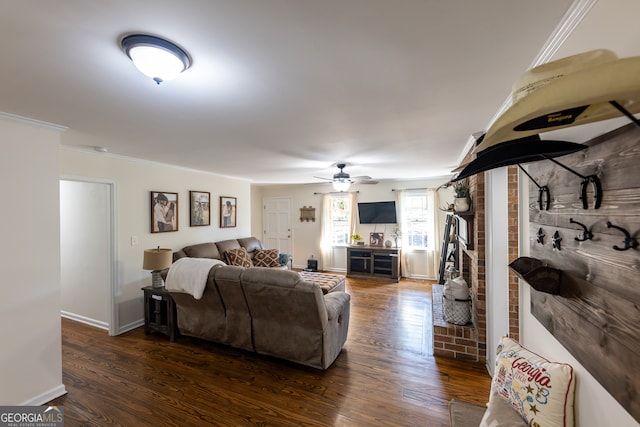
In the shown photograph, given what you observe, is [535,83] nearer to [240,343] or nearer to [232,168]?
[240,343]

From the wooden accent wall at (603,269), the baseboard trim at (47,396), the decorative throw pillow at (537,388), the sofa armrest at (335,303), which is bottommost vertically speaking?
the baseboard trim at (47,396)

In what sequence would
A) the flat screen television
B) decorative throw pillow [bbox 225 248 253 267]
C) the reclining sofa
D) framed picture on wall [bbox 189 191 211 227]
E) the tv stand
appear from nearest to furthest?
the reclining sofa < framed picture on wall [bbox 189 191 211 227] < decorative throw pillow [bbox 225 248 253 267] < the tv stand < the flat screen television

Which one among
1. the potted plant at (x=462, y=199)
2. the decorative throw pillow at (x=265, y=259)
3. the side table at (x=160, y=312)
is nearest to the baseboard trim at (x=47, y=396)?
the side table at (x=160, y=312)

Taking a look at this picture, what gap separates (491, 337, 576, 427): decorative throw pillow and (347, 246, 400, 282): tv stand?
15.2 ft

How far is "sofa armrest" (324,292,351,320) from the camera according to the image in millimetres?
2705

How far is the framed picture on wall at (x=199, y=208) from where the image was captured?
470 centimetres

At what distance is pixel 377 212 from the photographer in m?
6.52

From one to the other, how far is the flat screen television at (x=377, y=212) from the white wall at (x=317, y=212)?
0.58 ft

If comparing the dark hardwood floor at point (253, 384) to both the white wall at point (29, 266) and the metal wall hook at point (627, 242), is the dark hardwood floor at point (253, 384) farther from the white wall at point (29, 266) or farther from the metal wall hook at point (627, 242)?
the metal wall hook at point (627, 242)

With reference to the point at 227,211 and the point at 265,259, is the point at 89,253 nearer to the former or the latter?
the point at 227,211

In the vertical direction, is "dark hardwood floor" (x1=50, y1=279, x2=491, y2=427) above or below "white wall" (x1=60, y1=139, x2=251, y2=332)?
below

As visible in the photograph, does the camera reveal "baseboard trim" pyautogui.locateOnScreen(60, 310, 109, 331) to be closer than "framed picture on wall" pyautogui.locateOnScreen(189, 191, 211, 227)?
Yes

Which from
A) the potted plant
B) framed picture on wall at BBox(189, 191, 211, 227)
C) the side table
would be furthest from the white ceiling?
framed picture on wall at BBox(189, 191, 211, 227)

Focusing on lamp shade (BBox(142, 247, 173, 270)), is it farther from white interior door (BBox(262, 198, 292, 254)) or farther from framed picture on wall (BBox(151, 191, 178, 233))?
white interior door (BBox(262, 198, 292, 254))
